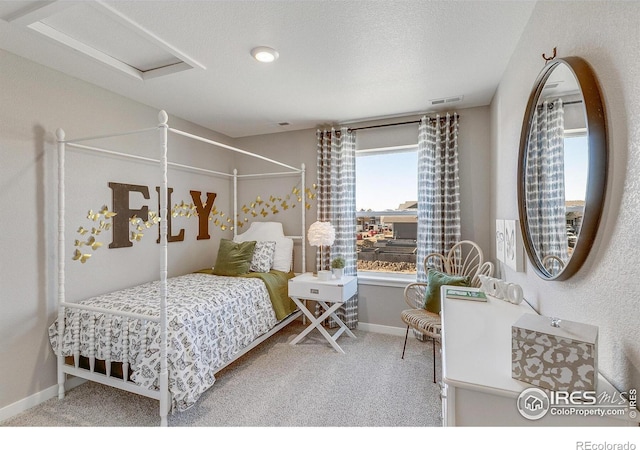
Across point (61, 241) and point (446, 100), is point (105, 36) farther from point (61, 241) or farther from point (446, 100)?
point (446, 100)

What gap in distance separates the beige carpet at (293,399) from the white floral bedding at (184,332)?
213mm

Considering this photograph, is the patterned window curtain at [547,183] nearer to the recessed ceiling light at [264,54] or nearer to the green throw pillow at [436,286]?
the green throw pillow at [436,286]

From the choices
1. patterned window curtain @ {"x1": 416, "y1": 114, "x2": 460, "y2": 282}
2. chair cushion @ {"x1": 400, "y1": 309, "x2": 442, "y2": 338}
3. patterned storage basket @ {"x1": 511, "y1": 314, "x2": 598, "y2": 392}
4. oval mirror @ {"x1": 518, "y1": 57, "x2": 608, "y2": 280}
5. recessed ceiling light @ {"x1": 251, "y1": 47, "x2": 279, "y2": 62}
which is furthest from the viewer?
patterned window curtain @ {"x1": 416, "y1": 114, "x2": 460, "y2": 282}

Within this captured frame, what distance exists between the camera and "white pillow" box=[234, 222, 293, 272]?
3.58 metres

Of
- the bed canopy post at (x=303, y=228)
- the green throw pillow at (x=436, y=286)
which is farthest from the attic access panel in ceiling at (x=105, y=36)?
the green throw pillow at (x=436, y=286)

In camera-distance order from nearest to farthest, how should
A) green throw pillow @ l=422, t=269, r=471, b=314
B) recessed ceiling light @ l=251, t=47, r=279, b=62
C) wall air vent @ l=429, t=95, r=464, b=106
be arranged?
recessed ceiling light @ l=251, t=47, r=279, b=62 → green throw pillow @ l=422, t=269, r=471, b=314 → wall air vent @ l=429, t=95, r=464, b=106

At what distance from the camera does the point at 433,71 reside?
2.28 meters

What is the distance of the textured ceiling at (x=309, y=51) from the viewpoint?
5.25 feet

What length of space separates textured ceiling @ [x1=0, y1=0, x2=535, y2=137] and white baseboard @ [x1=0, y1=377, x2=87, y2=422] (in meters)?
2.39

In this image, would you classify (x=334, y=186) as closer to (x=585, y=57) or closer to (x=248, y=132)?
(x=248, y=132)

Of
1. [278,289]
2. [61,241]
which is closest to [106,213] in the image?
[61,241]

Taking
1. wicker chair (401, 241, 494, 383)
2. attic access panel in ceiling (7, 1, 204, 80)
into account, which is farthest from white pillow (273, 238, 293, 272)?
attic access panel in ceiling (7, 1, 204, 80)

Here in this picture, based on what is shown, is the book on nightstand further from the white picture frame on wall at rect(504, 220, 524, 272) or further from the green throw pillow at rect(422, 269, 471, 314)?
the green throw pillow at rect(422, 269, 471, 314)

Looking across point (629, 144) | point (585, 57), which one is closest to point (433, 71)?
point (585, 57)
